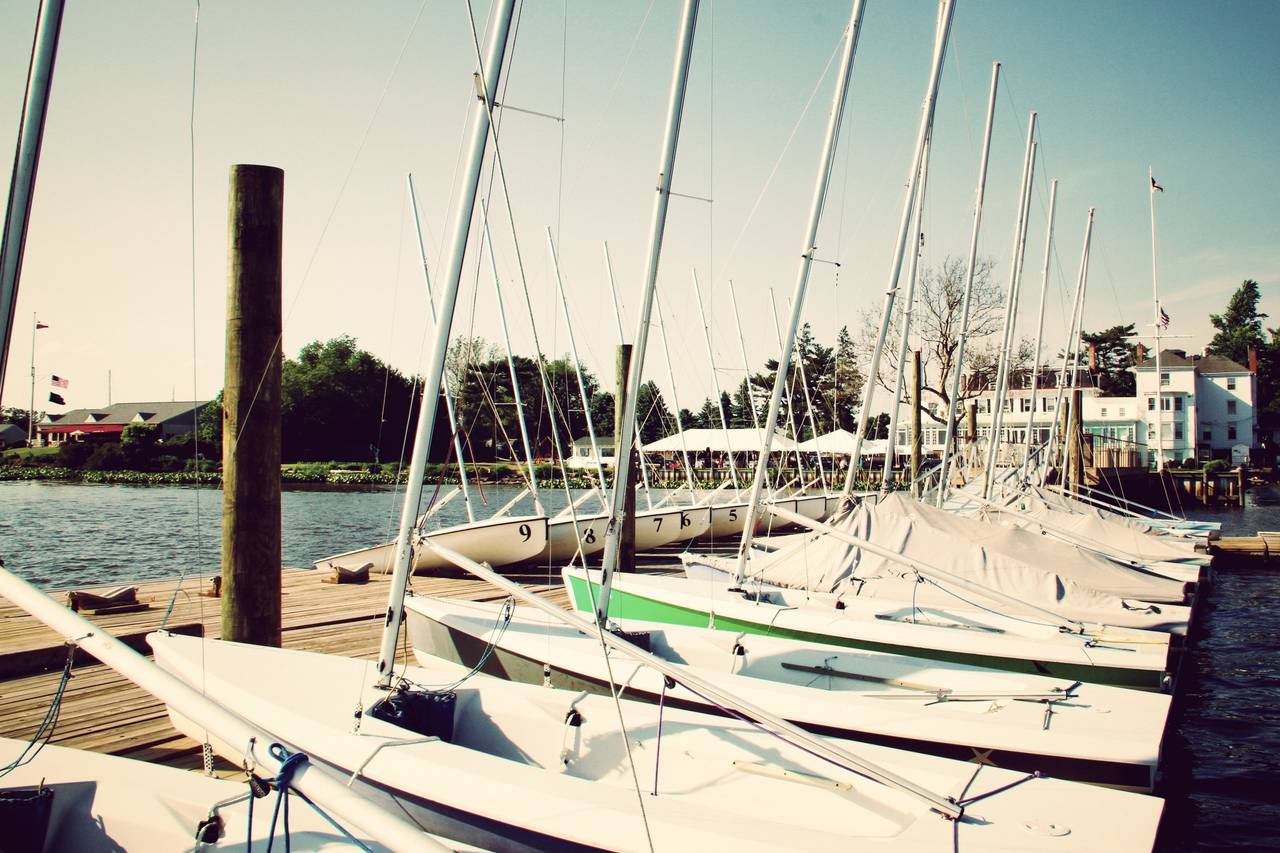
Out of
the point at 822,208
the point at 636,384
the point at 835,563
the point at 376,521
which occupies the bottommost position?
the point at 376,521

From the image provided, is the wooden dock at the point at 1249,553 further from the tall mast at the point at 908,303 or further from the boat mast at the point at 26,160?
the boat mast at the point at 26,160

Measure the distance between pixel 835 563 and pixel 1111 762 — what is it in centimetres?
532

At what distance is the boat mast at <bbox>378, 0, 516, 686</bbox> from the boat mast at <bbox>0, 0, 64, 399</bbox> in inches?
86.2

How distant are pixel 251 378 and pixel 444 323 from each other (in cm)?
158

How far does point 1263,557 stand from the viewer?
2022 centimetres

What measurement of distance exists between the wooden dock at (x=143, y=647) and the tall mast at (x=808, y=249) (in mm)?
2875

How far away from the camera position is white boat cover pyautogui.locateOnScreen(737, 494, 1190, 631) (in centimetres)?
922

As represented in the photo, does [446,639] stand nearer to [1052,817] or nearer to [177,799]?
[177,799]

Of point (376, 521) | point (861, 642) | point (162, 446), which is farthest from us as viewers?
point (162, 446)

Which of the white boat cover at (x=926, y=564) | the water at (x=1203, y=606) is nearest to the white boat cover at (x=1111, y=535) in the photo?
the water at (x=1203, y=606)

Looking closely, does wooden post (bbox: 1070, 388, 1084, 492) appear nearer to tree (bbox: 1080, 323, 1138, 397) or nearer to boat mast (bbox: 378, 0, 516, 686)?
boat mast (bbox: 378, 0, 516, 686)

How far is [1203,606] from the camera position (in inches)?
628

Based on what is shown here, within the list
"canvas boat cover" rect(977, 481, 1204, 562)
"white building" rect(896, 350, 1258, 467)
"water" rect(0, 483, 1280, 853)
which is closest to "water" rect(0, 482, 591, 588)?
"water" rect(0, 483, 1280, 853)

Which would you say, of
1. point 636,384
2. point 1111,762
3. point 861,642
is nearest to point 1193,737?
point 861,642
